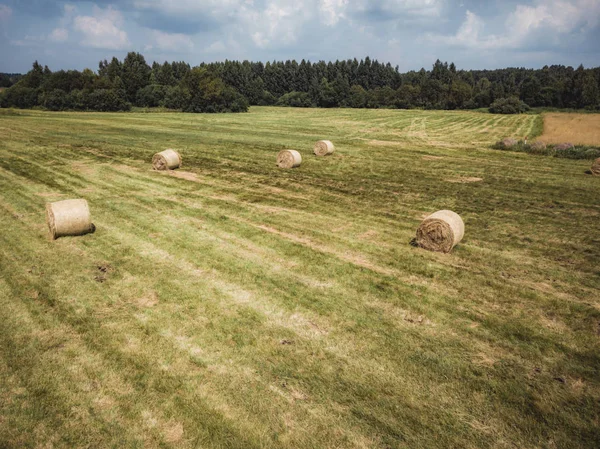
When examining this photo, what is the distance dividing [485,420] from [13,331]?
8868 mm

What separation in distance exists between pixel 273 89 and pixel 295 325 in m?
146

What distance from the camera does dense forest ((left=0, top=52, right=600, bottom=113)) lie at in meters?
83.6

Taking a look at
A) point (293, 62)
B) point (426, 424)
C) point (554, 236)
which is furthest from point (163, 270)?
point (293, 62)

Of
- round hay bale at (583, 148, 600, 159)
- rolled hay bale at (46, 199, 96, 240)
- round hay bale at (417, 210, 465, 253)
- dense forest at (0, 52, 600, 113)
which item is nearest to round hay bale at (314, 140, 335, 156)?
round hay bale at (417, 210, 465, 253)

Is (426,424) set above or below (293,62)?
below

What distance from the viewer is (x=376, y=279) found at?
9.55 m

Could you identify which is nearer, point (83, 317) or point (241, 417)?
point (241, 417)

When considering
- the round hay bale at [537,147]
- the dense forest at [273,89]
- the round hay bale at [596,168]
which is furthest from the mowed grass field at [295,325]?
the dense forest at [273,89]

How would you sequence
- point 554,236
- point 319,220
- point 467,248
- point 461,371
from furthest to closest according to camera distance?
1. point 319,220
2. point 554,236
3. point 467,248
4. point 461,371

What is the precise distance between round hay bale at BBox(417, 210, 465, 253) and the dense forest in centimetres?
8088

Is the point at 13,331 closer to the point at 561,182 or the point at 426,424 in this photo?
the point at 426,424

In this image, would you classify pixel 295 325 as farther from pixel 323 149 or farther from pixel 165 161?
pixel 323 149

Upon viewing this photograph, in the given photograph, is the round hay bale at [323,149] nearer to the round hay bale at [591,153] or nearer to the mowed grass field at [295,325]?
the mowed grass field at [295,325]

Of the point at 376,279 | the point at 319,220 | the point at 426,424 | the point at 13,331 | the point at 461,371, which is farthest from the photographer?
the point at 319,220
